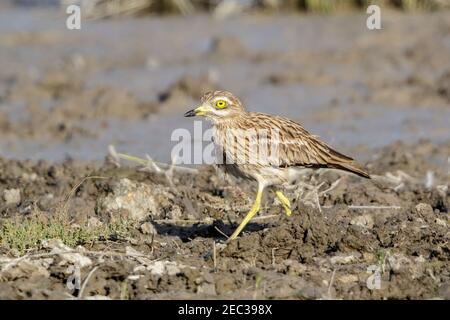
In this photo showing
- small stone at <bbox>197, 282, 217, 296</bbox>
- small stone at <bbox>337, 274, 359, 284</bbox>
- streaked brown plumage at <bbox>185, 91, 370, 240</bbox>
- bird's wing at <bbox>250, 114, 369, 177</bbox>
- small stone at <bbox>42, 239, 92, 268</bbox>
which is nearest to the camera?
small stone at <bbox>197, 282, 217, 296</bbox>

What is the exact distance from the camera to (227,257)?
22.8ft

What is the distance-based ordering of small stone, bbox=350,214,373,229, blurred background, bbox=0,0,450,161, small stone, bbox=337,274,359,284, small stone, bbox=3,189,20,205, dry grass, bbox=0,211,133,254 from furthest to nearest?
blurred background, bbox=0,0,450,161
small stone, bbox=3,189,20,205
small stone, bbox=350,214,373,229
dry grass, bbox=0,211,133,254
small stone, bbox=337,274,359,284

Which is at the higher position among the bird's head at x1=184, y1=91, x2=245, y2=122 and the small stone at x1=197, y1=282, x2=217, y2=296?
the bird's head at x1=184, y1=91, x2=245, y2=122

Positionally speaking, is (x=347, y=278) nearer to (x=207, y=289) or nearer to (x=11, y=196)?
(x=207, y=289)

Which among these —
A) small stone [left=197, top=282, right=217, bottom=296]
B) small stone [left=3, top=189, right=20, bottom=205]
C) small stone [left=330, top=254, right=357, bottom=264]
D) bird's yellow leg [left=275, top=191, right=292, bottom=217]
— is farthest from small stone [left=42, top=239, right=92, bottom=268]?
small stone [left=3, top=189, right=20, bottom=205]

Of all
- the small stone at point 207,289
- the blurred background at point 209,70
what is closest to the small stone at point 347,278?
the small stone at point 207,289

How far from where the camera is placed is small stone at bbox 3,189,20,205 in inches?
346

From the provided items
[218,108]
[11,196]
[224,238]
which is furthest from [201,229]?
[11,196]

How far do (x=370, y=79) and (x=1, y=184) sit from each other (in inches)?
253

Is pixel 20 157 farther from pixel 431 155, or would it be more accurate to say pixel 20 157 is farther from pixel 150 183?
pixel 431 155

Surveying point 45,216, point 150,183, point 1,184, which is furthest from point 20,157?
point 45,216

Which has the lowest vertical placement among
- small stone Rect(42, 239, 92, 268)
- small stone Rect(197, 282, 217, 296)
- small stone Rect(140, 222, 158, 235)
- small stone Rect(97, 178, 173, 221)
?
small stone Rect(197, 282, 217, 296)

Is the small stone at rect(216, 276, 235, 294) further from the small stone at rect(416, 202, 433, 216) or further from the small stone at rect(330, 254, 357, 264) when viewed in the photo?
the small stone at rect(416, 202, 433, 216)

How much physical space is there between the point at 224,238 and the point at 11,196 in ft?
6.92
